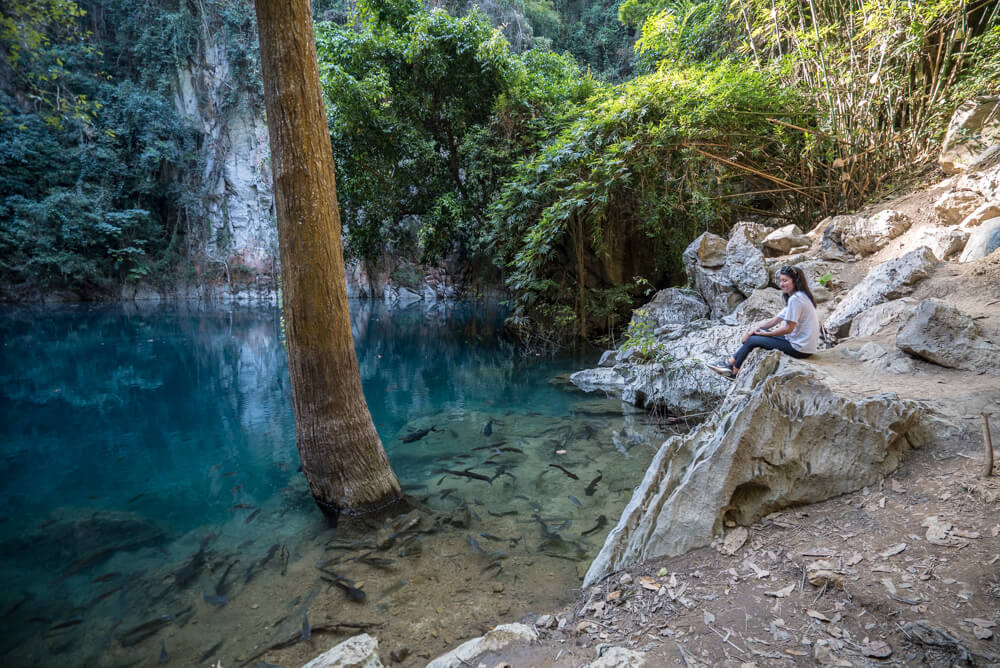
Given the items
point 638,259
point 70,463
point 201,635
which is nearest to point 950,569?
point 201,635

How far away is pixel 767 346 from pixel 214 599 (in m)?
5.28

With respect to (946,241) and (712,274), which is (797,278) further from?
(712,274)

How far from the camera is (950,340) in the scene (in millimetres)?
3389

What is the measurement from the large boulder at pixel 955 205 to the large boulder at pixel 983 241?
97cm

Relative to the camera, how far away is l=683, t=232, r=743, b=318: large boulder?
7.98 metres

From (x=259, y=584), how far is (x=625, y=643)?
9.05 ft

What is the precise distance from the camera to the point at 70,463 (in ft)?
19.9

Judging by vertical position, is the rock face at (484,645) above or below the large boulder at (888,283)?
below

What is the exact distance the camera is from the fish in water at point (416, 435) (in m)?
6.30

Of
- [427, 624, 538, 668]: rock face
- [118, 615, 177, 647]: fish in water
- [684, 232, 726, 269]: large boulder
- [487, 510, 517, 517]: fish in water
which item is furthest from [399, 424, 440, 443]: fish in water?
[684, 232, 726, 269]: large boulder

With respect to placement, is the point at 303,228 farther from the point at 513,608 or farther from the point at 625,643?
the point at 625,643

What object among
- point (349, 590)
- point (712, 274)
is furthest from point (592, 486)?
point (712, 274)

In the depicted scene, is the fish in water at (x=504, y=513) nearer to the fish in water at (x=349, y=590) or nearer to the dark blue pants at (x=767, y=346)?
the fish in water at (x=349, y=590)

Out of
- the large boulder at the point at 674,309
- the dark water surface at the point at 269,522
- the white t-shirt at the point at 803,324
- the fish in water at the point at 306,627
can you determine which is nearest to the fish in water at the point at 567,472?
the dark water surface at the point at 269,522
